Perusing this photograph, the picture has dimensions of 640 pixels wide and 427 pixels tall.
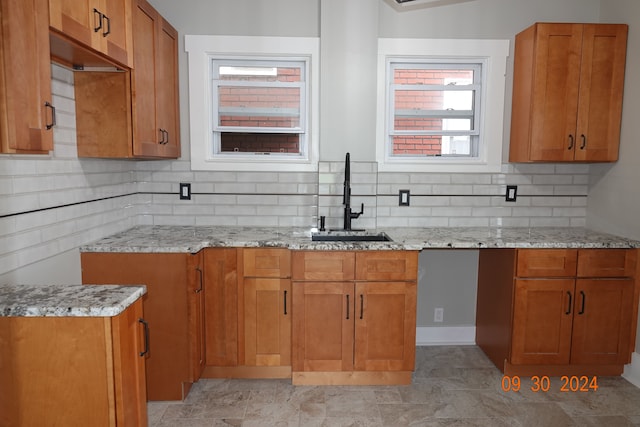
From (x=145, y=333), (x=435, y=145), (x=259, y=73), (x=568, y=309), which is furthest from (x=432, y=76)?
(x=145, y=333)

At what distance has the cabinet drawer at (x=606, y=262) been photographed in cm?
285

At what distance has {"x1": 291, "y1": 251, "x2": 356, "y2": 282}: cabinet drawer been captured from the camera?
2.74m

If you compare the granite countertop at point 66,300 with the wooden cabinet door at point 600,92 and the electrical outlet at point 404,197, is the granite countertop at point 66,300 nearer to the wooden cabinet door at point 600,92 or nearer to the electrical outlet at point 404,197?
the electrical outlet at point 404,197

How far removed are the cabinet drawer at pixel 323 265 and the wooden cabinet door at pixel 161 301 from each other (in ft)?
2.10

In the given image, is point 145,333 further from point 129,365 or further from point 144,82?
point 144,82

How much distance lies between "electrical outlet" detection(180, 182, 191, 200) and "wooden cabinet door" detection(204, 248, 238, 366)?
2.51ft

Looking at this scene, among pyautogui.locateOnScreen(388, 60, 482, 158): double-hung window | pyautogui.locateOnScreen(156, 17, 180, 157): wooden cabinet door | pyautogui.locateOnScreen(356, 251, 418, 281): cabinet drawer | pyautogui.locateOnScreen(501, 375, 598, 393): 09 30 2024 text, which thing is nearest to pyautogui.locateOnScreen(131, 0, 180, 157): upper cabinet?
pyautogui.locateOnScreen(156, 17, 180, 157): wooden cabinet door

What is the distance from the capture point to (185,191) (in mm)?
3391

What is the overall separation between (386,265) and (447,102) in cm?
155

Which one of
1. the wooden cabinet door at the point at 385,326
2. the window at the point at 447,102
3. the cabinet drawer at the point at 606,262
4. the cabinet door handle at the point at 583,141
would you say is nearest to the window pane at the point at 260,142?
the window at the point at 447,102

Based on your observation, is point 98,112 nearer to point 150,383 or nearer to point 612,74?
point 150,383

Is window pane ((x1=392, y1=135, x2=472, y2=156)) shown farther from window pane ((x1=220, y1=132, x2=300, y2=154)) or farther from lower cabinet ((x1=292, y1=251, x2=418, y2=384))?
lower cabinet ((x1=292, y1=251, x2=418, y2=384))

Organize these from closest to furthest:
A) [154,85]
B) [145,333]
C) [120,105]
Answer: [145,333] < [120,105] < [154,85]

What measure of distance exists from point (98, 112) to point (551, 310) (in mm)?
2891
